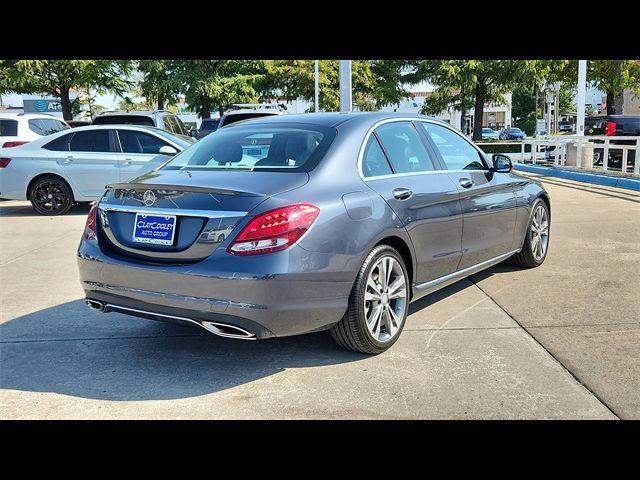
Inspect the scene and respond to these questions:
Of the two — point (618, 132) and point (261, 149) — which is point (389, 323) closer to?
point (261, 149)

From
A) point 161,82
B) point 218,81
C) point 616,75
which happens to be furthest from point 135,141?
point 161,82

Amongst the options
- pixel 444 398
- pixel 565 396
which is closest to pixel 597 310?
pixel 565 396

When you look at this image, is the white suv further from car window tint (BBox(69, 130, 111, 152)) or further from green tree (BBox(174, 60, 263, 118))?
green tree (BBox(174, 60, 263, 118))

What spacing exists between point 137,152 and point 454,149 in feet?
23.5

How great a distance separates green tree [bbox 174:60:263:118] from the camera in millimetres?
35594

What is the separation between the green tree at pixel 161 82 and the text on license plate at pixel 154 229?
3491cm

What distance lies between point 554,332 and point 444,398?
4.91 feet

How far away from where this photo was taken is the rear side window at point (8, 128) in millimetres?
13484

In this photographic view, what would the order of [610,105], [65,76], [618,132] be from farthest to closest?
[610,105] < [65,76] < [618,132]

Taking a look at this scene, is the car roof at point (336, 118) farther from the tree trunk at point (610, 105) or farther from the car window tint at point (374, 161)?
the tree trunk at point (610, 105)

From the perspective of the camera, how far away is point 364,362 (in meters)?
4.17

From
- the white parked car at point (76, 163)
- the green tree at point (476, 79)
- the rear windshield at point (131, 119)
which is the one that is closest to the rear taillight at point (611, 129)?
the green tree at point (476, 79)

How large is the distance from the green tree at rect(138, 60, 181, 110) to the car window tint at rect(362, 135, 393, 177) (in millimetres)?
34454
